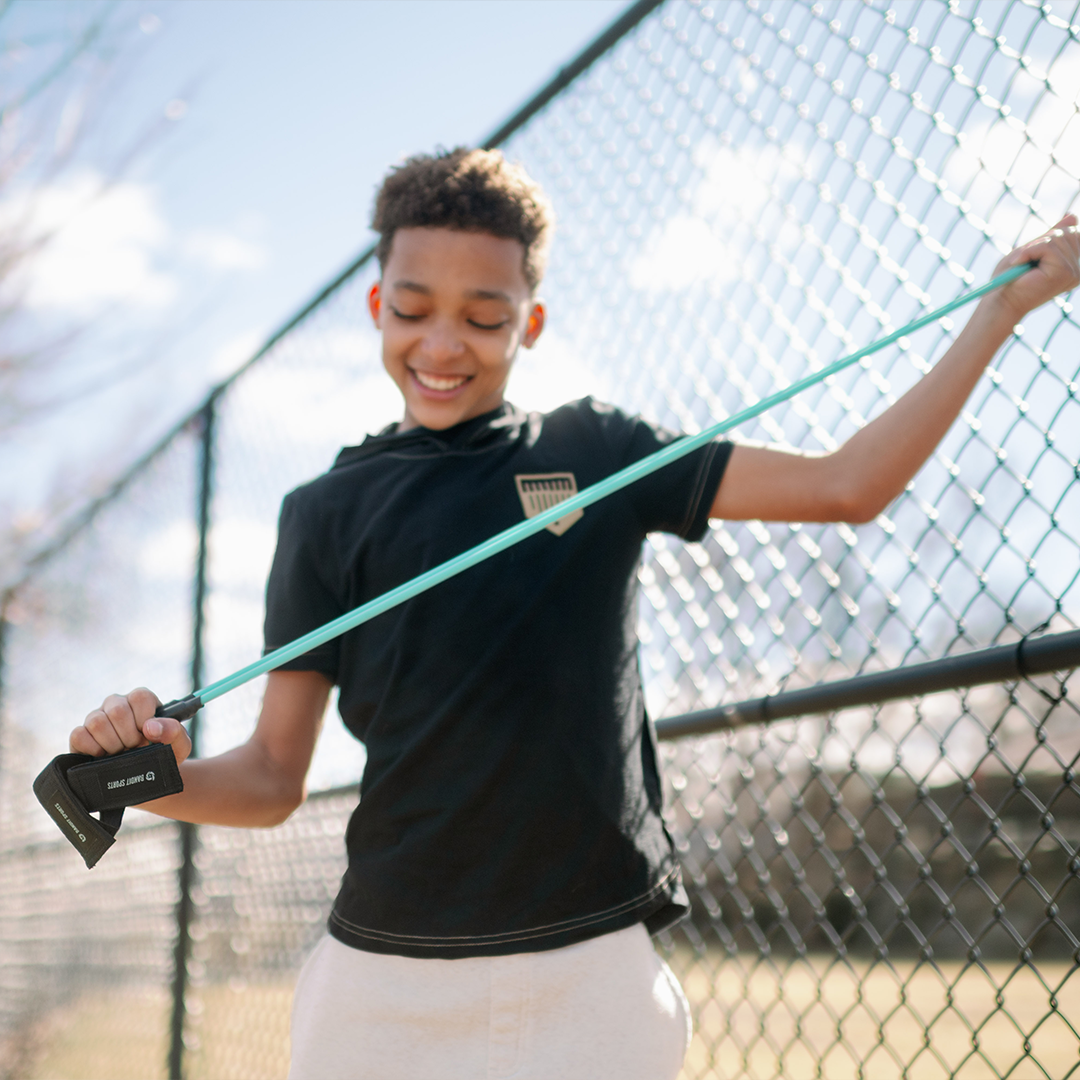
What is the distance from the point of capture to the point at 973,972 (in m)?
11.7

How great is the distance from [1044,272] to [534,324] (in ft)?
2.62

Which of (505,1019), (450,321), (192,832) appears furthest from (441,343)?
(192,832)

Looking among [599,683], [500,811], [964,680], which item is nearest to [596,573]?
[599,683]

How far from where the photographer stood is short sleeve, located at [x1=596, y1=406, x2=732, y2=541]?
1373 millimetres

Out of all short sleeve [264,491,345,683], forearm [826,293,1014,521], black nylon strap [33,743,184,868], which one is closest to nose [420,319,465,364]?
short sleeve [264,491,345,683]

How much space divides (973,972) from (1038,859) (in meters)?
1.64

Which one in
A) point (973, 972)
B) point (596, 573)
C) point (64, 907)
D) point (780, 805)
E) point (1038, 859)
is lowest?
point (973, 972)

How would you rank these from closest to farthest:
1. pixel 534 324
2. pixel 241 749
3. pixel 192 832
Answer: pixel 241 749 → pixel 534 324 → pixel 192 832

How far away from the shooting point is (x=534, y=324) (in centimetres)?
171

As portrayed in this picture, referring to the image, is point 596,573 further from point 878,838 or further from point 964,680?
point 878,838

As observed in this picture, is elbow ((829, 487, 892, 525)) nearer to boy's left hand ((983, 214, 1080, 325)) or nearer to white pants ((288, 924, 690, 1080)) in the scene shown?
boy's left hand ((983, 214, 1080, 325))

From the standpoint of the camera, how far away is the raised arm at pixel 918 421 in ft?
3.89

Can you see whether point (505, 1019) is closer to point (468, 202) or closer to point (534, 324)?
point (534, 324)

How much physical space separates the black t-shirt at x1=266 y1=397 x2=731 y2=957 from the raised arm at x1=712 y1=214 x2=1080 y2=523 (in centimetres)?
14
